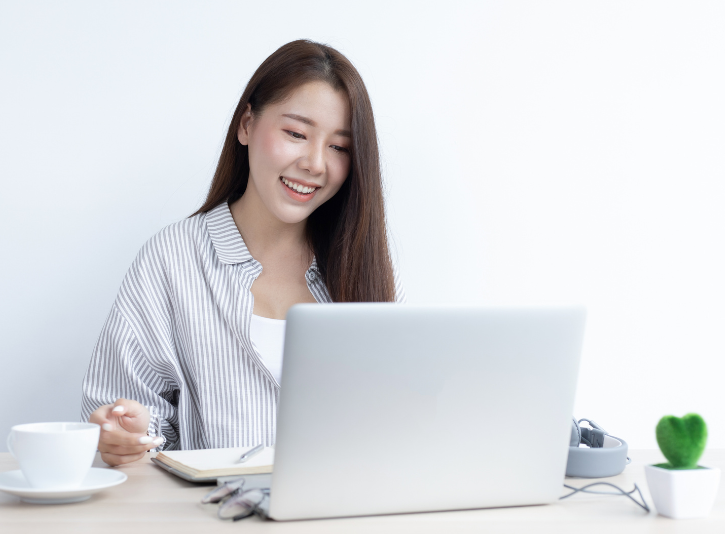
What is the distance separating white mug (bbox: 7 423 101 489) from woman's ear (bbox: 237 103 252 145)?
0.91 m

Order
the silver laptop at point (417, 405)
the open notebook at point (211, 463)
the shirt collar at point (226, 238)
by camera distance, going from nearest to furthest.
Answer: the silver laptop at point (417, 405) < the open notebook at point (211, 463) < the shirt collar at point (226, 238)

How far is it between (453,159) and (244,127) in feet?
1.99

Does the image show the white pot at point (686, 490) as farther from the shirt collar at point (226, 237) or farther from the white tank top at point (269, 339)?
the shirt collar at point (226, 237)

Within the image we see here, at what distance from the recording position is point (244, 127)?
1.51 m

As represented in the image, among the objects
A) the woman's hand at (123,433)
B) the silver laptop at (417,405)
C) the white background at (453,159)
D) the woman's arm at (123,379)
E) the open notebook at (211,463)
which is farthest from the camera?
the white background at (453,159)

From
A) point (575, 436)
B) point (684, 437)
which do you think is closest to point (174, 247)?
point (575, 436)

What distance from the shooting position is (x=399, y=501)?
0.68 metres

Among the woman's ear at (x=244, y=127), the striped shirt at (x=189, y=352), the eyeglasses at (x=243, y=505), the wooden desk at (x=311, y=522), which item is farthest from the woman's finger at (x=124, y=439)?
the woman's ear at (x=244, y=127)

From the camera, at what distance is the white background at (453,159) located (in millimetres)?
1659

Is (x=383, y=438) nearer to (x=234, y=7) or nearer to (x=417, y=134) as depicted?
(x=417, y=134)

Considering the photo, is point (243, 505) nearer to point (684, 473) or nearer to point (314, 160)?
point (684, 473)

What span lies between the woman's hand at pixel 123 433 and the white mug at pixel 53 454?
193mm

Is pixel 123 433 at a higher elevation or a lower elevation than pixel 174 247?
lower

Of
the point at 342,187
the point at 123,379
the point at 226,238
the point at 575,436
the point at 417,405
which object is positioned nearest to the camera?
the point at 417,405
